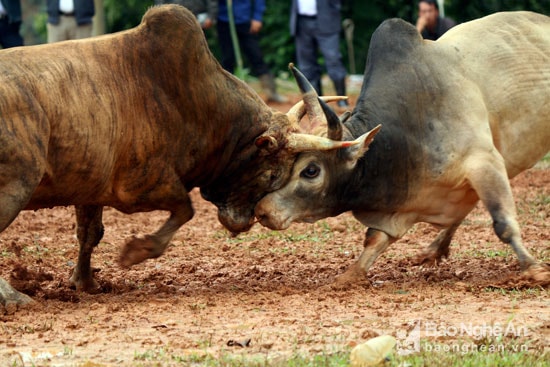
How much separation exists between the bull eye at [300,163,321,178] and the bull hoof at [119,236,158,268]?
3.76 ft

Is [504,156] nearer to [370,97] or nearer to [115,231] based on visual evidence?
[370,97]

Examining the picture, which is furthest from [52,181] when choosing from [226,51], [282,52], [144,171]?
[282,52]

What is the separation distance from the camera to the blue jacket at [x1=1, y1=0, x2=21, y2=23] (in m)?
15.4

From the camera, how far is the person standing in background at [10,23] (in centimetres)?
1542

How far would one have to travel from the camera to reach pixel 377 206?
28.3ft

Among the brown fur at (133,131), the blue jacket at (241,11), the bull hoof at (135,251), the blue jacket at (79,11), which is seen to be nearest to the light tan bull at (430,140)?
the brown fur at (133,131)

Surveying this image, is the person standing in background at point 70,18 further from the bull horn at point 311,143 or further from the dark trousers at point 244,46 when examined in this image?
the bull horn at point 311,143

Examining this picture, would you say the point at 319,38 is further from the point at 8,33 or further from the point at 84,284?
the point at 84,284

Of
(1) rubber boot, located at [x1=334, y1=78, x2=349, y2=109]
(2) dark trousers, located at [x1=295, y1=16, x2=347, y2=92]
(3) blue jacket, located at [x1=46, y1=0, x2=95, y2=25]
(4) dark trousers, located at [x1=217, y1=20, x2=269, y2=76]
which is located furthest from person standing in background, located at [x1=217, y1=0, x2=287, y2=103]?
(3) blue jacket, located at [x1=46, y1=0, x2=95, y2=25]

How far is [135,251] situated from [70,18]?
878 centimetres

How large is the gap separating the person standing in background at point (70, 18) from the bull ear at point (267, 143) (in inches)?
322

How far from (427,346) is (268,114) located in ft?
9.05

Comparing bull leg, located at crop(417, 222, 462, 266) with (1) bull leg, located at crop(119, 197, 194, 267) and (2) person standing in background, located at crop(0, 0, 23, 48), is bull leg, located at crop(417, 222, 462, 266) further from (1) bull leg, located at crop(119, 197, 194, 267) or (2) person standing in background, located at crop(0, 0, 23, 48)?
(2) person standing in background, located at crop(0, 0, 23, 48)

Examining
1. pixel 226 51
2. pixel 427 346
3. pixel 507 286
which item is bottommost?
pixel 226 51
